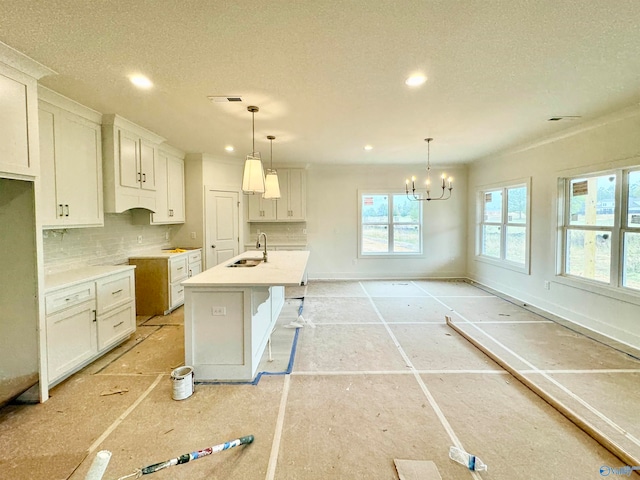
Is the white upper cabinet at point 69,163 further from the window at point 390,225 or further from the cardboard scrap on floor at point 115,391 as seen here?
the window at point 390,225

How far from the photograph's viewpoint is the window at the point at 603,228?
131 inches

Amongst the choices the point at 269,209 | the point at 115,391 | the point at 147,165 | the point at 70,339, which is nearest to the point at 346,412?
the point at 115,391

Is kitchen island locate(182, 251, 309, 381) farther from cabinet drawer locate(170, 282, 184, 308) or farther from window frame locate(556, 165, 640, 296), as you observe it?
window frame locate(556, 165, 640, 296)

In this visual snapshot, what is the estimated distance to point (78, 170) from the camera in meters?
3.12

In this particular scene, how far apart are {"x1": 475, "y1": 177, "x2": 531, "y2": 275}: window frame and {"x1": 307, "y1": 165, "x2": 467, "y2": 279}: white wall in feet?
1.48

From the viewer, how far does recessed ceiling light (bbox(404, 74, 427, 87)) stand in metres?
2.44

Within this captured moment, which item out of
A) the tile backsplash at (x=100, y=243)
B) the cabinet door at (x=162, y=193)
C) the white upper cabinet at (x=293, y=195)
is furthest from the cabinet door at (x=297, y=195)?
the tile backsplash at (x=100, y=243)

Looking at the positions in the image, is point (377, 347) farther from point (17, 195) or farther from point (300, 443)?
point (17, 195)

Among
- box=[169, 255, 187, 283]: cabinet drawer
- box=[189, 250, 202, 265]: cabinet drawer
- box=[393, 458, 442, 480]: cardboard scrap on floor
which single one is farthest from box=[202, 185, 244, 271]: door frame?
box=[393, 458, 442, 480]: cardboard scrap on floor

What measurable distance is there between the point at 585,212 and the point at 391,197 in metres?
3.46

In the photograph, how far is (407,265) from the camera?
676 cm

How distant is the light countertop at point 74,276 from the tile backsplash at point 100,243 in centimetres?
20

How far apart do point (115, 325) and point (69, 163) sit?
1.75 m

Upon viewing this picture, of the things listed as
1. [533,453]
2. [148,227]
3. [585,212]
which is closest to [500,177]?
[585,212]
